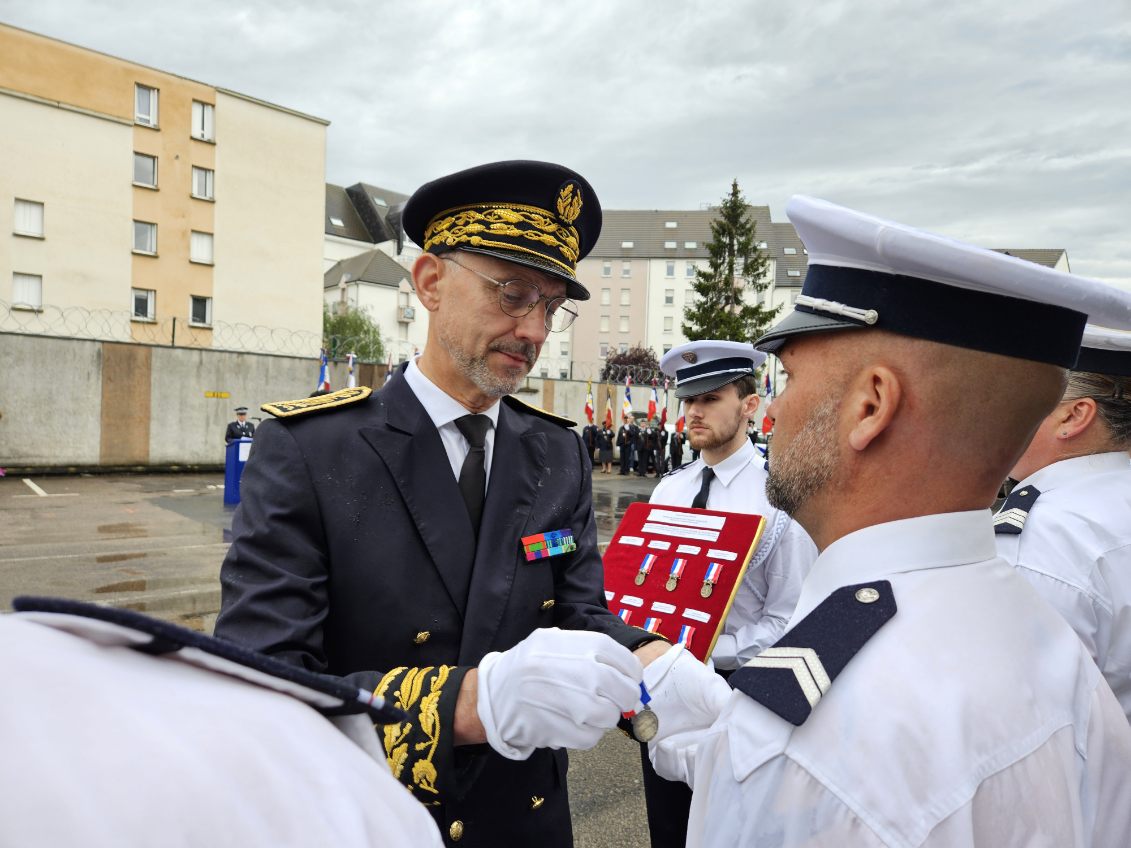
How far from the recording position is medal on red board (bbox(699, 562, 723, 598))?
10.5ft

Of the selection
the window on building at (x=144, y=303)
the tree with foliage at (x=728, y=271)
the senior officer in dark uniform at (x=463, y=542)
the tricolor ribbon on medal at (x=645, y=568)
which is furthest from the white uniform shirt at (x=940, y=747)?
the tree with foliage at (x=728, y=271)

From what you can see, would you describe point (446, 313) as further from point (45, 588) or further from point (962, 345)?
point (45, 588)

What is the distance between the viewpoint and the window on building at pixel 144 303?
25.4m

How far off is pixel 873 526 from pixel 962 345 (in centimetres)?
33

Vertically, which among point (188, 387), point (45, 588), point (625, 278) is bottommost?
point (45, 588)

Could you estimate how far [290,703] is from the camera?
622 mm

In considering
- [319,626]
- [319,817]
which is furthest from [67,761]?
[319,626]

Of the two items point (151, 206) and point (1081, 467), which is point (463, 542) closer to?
point (1081, 467)

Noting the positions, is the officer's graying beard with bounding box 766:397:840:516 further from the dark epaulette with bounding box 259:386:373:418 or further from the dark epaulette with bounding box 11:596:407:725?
the dark epaulette with bounding box 259:386:373:418

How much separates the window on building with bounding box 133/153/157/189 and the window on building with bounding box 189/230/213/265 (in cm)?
201

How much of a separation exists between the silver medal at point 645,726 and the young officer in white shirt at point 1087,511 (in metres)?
1.25

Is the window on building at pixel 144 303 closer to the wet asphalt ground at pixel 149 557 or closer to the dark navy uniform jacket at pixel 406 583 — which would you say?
the wet asphalt ground at pixel 149 557

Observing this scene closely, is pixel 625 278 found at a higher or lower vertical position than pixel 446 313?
higher

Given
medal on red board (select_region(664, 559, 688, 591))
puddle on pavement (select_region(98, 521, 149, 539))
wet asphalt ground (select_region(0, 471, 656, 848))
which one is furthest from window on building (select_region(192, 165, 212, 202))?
medal on red board (select_region(664, 559, 688, 591))
